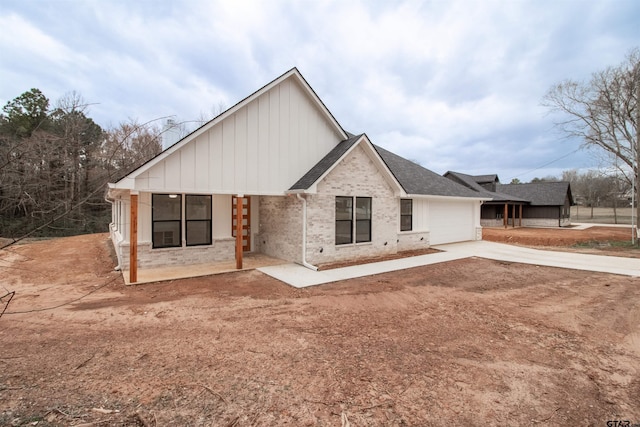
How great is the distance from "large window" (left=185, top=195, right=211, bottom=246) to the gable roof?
85.5 inches

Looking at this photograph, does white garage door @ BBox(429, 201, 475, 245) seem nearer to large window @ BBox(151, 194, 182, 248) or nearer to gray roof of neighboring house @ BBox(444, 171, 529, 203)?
gray roof of neighboring house @ BBox(444, 171, 529, 203)

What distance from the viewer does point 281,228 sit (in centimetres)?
1141

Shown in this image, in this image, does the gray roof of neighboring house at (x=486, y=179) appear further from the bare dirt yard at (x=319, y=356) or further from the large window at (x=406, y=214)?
the bare dirt yard at (x=319, y=356)

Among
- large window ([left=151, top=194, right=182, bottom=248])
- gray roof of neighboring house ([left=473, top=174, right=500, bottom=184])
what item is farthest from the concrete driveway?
gray roof of neighboring house ([left=473, top=174, right=500, bottom=184])

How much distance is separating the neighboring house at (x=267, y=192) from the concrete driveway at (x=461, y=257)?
1.02 metres

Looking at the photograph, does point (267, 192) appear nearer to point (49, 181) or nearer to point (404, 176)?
point (49, 181)

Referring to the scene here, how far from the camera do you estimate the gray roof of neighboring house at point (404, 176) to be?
10.4 m

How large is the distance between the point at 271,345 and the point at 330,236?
21.1 feet

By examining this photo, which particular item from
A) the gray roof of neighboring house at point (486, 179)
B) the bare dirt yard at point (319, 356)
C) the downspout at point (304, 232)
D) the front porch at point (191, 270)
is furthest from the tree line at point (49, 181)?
the gray roof of neighboring house at point (486, 179)

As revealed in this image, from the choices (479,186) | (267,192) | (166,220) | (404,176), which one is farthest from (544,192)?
(166,220)

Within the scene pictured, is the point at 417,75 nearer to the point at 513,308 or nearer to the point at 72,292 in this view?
the point at 513,308

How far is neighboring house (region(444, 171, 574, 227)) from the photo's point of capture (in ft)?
97.9

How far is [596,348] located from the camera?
15.0 ft

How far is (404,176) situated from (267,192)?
26.4ft
